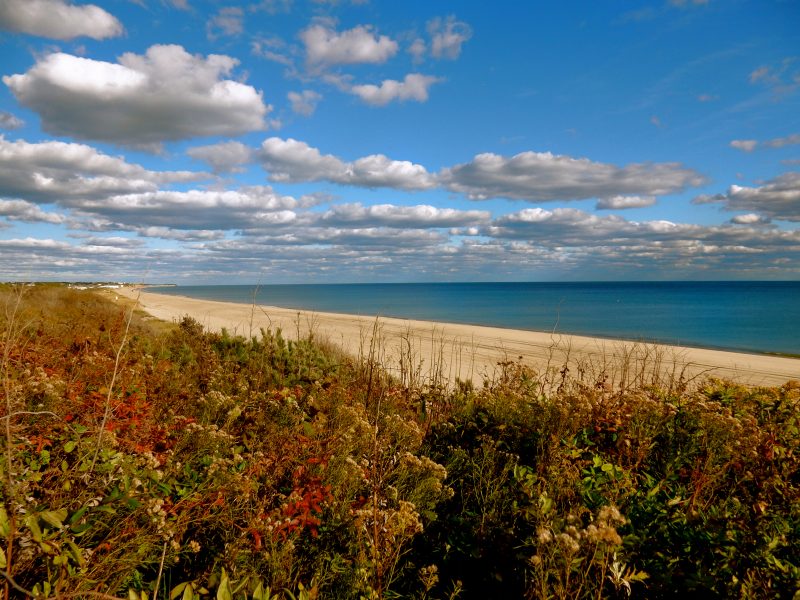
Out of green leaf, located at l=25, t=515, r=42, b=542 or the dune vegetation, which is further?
the dune vegetation

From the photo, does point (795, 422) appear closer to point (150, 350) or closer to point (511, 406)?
point (511, 406)

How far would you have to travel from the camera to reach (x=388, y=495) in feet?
11.5

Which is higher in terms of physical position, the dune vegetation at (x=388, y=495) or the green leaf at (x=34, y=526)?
the green leaf at (x=34, y=526)

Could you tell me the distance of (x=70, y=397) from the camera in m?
4.27

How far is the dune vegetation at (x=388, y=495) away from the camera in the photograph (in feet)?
7.88

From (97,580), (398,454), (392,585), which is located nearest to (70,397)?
(97,580)

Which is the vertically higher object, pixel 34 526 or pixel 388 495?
pixel 34 526

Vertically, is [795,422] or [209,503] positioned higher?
[795,422]

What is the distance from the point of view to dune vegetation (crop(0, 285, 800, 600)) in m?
2.40

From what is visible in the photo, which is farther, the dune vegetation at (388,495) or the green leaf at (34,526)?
the dune vegetation at (388,495)

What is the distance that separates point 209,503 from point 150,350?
18.1 feet

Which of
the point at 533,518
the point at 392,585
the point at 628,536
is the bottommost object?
the point at 392,585

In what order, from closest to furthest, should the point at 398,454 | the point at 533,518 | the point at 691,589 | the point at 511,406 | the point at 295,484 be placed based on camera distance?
the point at 691,589 → the point at 533,518 → the point at 295,484 → the point at 398,454 → the point at 511,406

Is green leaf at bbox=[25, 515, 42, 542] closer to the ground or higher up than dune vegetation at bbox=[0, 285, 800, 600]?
higher up
